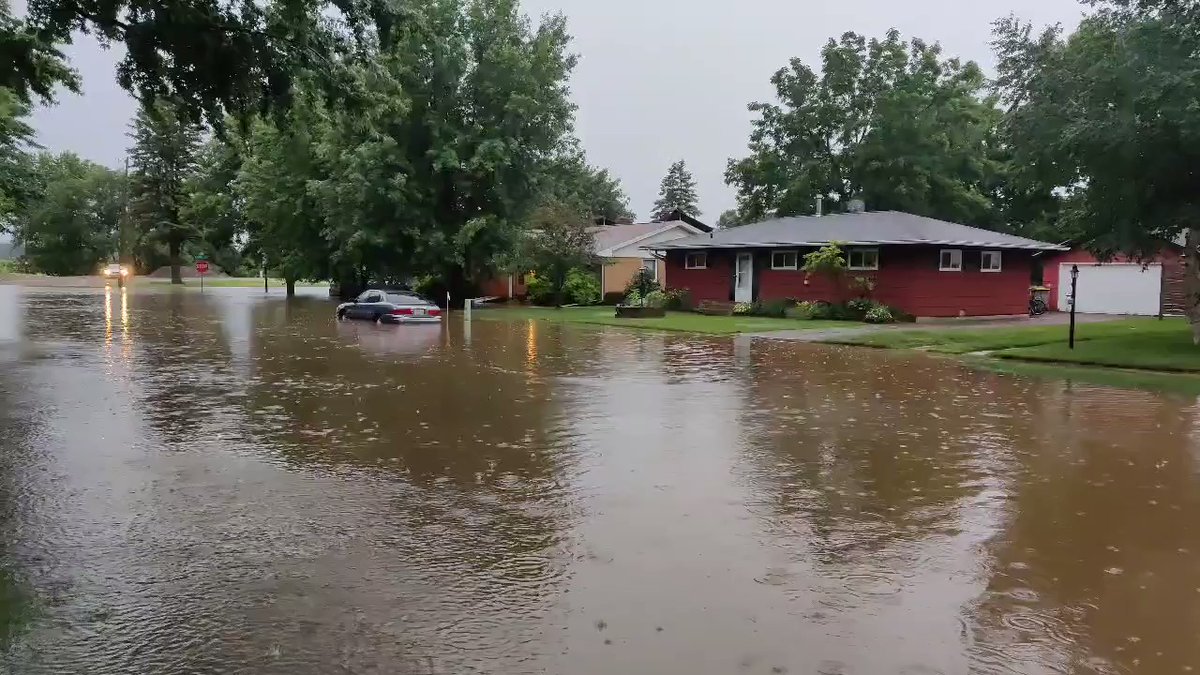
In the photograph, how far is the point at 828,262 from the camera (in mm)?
32656

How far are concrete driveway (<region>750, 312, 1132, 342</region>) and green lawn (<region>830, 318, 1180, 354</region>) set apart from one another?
757 millimetres

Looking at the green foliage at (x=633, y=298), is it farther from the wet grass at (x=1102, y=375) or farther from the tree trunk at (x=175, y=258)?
the tree trunk at (x=175, y=258)

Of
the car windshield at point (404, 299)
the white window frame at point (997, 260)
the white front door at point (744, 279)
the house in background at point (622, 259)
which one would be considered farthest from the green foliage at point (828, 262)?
the car windshield at point (404, 299)

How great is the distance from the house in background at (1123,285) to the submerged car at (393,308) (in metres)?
22.3

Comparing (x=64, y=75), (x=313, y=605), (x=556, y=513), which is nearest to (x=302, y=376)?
(x=64, y=75)

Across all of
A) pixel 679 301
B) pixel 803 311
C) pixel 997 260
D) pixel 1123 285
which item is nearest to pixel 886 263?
pixel 803 311

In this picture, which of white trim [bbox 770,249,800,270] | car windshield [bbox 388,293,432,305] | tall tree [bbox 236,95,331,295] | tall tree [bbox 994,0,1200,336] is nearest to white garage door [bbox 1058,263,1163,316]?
white trim [bbox 770,249,800,270]

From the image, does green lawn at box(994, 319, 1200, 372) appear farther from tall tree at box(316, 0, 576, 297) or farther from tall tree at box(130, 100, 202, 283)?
tall tree at box(130, 100, 202, 283)

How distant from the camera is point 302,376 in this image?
16078 mm

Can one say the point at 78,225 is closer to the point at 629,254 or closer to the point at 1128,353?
the point at 629,254

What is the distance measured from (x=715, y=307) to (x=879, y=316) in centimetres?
812

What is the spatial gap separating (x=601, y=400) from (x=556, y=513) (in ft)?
20.8

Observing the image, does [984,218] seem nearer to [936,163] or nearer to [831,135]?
[936,163]

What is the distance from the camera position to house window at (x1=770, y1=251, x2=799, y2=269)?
117 ft
